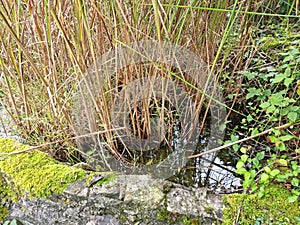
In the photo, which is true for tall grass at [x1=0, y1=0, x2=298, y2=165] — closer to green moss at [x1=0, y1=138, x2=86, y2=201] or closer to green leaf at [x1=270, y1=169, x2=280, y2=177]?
green moss at [x1=0, y1=138, x2=86, y2=201]

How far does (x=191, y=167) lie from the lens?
41.7 inches

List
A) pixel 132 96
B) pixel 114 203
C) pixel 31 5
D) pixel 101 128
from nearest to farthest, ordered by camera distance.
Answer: pixel 31 5
pixel 114 203
pixel 132 96
pixel 101 128

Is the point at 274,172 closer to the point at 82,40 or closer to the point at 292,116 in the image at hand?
the point at 292,116

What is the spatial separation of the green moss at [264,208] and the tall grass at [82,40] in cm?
39

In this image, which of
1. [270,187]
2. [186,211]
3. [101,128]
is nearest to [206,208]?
[186,211]

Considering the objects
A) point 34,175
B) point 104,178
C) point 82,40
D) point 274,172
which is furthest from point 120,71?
point 274,172

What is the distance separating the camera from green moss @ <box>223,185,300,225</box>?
724 mm

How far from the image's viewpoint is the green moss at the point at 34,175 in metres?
0.90

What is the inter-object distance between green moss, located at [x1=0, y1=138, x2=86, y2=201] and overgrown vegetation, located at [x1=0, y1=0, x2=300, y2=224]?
113mm

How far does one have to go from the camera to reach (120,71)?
916mm

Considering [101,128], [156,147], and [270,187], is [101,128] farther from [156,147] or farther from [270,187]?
[270,187]

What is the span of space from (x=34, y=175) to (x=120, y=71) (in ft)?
1.69

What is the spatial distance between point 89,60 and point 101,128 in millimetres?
336

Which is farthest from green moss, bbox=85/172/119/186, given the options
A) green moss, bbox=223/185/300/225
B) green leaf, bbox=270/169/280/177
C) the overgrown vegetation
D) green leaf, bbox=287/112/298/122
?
green leaf, bbox=287/112/298/122
